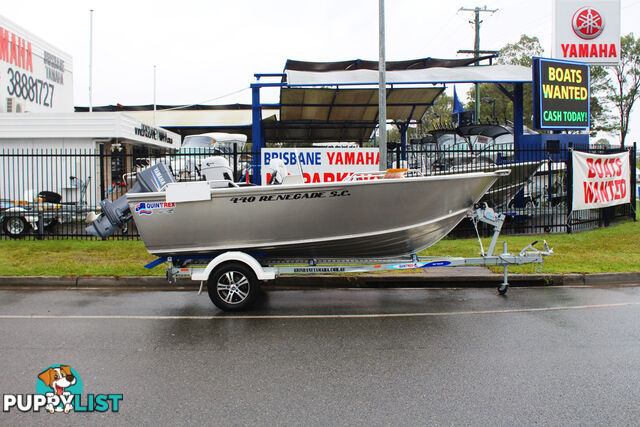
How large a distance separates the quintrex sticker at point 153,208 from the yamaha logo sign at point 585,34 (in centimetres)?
1857

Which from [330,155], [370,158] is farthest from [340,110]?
[330,155]

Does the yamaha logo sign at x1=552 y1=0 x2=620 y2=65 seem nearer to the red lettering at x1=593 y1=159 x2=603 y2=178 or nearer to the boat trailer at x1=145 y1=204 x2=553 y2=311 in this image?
the red lettering at x1=593 y1=159 x2=603 y2=178

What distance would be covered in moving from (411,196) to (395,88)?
1089 cm

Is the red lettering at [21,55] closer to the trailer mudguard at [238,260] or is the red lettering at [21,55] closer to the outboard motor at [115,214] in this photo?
the outboard motor at [115,214]

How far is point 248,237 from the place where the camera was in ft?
22.0

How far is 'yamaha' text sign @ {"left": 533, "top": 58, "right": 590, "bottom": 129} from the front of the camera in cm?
1445

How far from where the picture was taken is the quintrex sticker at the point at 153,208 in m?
6.49

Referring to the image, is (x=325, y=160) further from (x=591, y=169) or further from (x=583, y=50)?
(x=583, y=50)

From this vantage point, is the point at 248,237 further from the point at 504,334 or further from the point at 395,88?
the point at 395,88

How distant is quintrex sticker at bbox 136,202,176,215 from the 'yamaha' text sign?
1163cm

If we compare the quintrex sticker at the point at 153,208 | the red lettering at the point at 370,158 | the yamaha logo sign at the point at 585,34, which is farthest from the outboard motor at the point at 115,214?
the yamaha logo sign at the point at 585,34

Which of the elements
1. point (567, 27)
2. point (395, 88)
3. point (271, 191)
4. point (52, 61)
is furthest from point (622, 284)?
point (52, 61)

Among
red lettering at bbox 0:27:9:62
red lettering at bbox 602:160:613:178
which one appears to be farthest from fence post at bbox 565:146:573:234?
red lettering at bbox 0:27:9:62

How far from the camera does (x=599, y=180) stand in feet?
43.5
